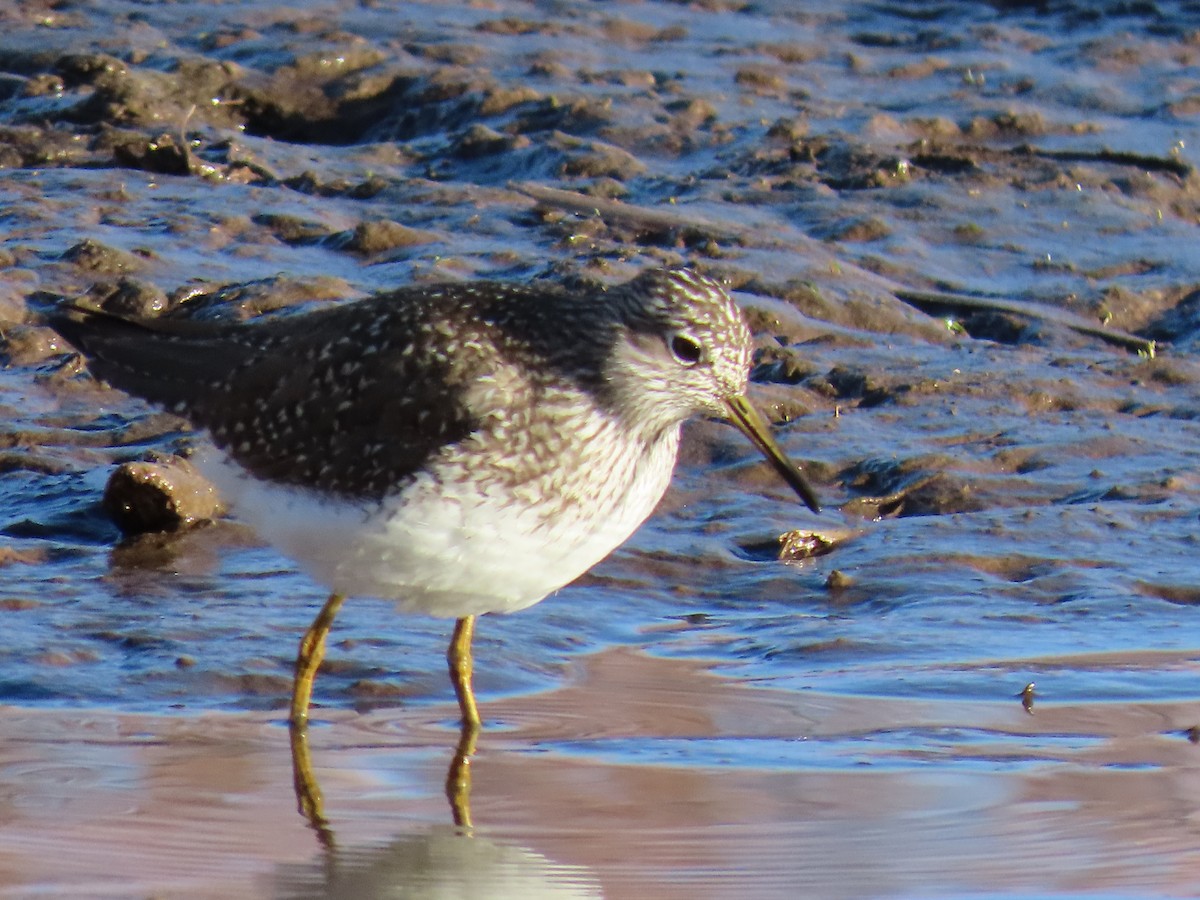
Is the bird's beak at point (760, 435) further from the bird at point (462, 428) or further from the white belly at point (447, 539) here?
the white belly at point (447, 539)

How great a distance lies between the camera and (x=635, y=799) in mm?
5539

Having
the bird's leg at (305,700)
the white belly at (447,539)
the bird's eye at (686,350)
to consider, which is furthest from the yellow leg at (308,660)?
the bird's eye at (686,350)

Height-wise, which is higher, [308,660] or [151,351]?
[151,351]

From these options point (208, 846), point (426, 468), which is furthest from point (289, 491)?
point (208, 846)

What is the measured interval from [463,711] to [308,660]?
1.66 ft

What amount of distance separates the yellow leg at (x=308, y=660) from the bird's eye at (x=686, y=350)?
1.28 m

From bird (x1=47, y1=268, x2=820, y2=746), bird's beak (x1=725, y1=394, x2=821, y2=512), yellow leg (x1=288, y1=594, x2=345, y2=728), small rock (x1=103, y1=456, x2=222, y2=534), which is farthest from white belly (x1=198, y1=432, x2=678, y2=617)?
small rock (x1=103, y1=456, x2=222, y2=534)

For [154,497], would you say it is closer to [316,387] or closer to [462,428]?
[316,387]

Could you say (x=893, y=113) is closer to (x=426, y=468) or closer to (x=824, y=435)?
(x=824, y=435)

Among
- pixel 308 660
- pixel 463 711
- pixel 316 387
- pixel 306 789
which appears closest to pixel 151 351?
pixel 316 387

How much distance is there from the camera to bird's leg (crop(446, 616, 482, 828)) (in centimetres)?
565

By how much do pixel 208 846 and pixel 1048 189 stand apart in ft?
26.7

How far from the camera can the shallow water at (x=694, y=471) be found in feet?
17.5

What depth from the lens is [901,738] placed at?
6.12 metres
